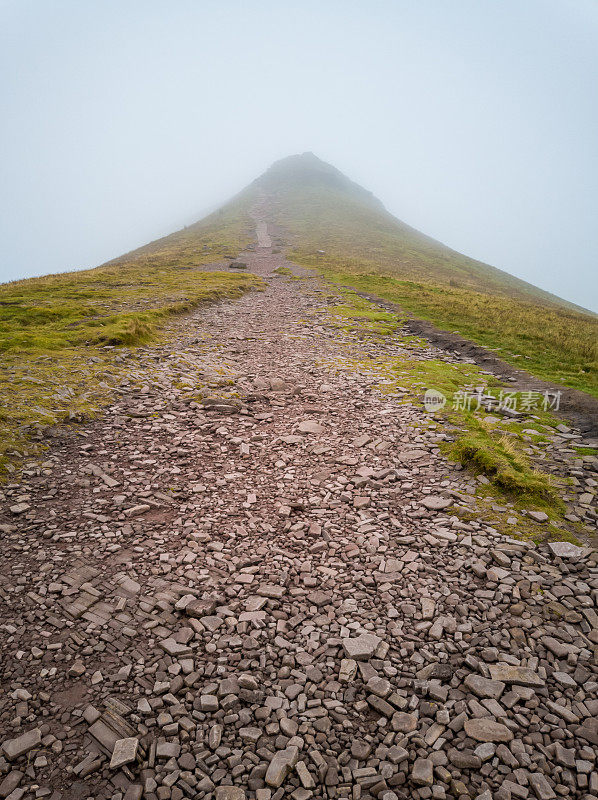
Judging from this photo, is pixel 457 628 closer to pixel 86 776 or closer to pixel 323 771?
pixel 323 771

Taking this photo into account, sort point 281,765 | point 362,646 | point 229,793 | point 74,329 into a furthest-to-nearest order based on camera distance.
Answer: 1. point 74,329
2. point 362,646
3. point 281,765
4. point 229,793

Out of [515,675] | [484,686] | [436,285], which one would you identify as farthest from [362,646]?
[436,285]

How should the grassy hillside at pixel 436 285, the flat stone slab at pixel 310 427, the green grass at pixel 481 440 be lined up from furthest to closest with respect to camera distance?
the grassy hillside at pixel 436 285
the flat stone slab at pixel 310 427
the green grass at pixel 481 440

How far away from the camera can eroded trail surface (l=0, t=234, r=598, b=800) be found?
4.44m

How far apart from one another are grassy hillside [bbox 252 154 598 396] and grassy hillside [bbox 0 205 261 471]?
55.6ft

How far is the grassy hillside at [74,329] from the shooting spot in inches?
464

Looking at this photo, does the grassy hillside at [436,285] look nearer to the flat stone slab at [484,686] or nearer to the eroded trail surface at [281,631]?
the eroded trail surface at [281,631]

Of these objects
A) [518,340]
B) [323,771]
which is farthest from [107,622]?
[518,340]

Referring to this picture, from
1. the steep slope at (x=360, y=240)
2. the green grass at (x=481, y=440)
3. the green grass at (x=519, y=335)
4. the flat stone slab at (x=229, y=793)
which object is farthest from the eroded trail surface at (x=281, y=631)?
the steep slope at (x=360, y=240)

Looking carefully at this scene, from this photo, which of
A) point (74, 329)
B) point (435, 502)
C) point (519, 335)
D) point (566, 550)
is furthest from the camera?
point (519, 335)

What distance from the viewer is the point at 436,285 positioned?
47.4m

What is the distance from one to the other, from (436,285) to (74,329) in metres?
41.0

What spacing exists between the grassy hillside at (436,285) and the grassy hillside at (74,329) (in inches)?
668

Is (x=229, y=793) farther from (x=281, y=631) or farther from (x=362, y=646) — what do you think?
(x=362, y=646)
